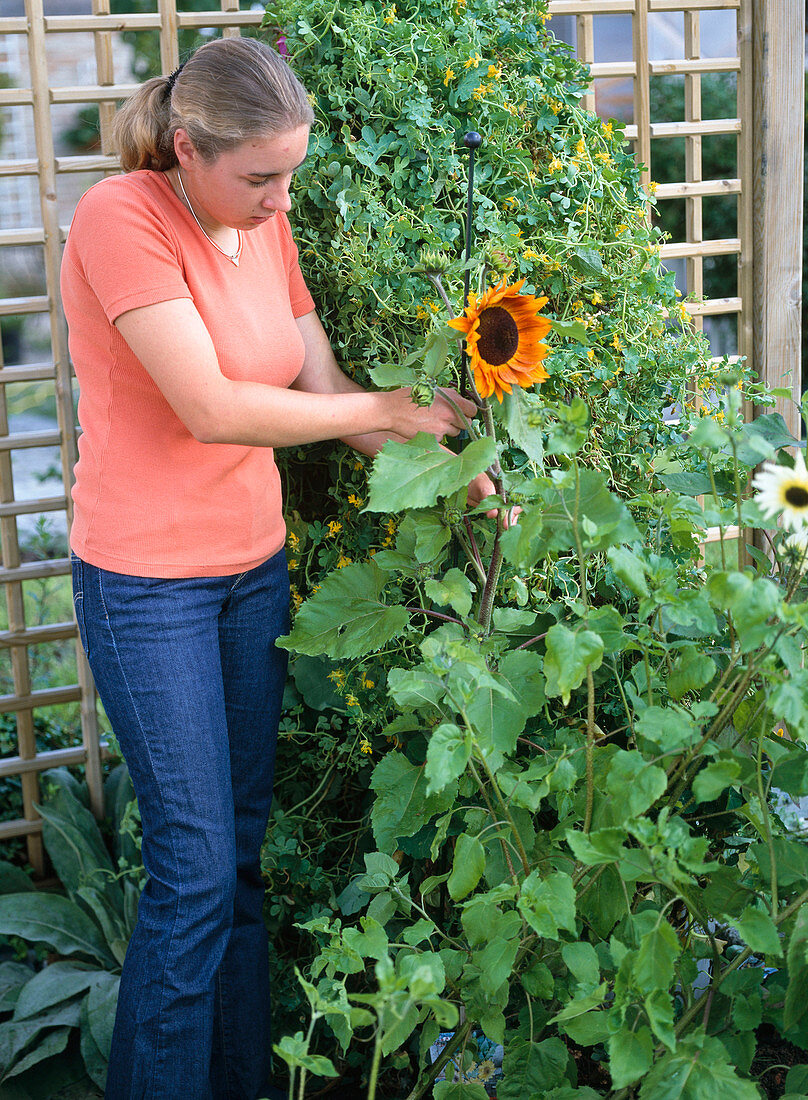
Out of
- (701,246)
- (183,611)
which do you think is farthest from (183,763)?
(701,246)

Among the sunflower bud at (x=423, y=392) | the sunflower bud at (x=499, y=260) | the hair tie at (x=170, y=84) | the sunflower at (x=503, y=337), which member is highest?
the hair tie at (x=170, y=84)

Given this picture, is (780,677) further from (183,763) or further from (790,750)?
(183,763)

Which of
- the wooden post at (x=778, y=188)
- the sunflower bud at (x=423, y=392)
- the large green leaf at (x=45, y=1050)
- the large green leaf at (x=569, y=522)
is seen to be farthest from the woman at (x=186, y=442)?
the wooden post at (x=778, y=188)

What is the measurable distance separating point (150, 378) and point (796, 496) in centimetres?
89

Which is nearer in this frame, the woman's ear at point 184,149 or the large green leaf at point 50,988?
the woman's ear at point 184,149

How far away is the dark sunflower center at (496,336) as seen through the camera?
1.18 metres

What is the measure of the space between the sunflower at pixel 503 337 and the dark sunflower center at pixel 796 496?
12.3 inches

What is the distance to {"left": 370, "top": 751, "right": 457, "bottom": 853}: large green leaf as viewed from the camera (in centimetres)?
137

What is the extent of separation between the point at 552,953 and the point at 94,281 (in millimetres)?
1058

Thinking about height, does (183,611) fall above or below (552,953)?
above

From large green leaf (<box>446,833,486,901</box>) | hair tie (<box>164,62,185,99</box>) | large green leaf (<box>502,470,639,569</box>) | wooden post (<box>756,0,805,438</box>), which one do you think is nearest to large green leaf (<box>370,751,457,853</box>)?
large green leaf (<box>446,833,486,901</box>)

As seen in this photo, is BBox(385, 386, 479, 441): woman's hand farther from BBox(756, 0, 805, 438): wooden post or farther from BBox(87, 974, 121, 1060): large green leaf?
BBox(756, 0, 805, 438): wooden post

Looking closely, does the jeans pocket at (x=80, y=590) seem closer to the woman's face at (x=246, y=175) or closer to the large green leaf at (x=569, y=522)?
the woman's face at (x=246, y=175)

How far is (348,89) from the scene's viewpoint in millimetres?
1682
